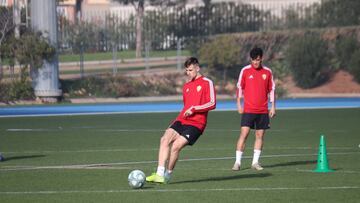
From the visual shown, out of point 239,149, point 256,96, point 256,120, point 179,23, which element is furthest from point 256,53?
point 179,23

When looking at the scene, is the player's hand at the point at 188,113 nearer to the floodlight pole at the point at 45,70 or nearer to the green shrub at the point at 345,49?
the floodlight pole at the point at 45,70

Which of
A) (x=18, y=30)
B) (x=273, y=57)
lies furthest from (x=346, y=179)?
(x=273, y=57)

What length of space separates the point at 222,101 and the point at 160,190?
28216 millimetres

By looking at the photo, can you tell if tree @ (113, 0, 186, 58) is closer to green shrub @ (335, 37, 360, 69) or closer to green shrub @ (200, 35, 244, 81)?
green shrub @ (200, 35, 244, 81)

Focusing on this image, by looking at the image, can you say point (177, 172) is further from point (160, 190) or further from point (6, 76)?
point (6, 76)

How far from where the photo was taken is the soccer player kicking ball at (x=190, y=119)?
14.2 m

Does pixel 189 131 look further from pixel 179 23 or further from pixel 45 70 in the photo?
pixel 179 23

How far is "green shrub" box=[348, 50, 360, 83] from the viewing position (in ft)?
153

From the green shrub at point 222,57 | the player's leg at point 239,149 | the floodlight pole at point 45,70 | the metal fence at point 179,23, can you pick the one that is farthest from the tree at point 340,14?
the player's leg at point 239,149

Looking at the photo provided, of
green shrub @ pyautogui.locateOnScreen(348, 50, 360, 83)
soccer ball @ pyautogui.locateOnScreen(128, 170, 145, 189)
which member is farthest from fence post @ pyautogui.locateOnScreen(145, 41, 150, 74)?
soccer ball @ pyautogui.locateOnScreen(128, 170, 145, 189)

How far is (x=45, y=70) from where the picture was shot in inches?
1613

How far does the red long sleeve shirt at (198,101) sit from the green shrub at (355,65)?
32.9 m

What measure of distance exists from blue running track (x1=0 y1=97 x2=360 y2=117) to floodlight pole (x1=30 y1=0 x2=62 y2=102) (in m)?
2.24

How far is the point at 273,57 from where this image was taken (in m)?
51.1
